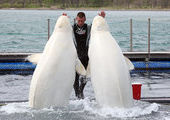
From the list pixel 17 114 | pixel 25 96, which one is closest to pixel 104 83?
pixel 17 114

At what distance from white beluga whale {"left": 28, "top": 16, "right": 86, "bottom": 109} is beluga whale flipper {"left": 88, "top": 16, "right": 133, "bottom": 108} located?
1.24 ft

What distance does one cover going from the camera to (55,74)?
883 centimetres

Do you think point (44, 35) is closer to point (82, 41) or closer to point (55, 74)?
point (82, 41)

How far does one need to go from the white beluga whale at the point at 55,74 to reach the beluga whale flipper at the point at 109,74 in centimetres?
38

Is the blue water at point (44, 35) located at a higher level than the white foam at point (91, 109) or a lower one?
lower

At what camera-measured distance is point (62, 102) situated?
894 centimetres

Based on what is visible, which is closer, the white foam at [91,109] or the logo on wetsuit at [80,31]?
the white foam at [91,109]

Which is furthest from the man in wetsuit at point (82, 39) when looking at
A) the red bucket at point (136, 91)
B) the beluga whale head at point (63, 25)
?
the red bucket at point (136, 91)

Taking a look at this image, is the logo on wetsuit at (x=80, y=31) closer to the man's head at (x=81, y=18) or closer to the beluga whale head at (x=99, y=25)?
the man's head at (x=81, y=18)

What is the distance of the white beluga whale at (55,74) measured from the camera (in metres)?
8.76

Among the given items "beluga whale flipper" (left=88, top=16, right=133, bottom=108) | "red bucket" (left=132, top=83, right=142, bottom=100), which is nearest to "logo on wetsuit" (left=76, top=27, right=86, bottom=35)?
"beluga whale flipper" (left=88, top=16, right=133, bottom=108)

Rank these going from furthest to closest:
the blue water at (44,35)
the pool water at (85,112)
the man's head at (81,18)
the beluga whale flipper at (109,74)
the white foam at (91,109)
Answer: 1. the blue water at (44,35)
2. the man's head at (81,18)
3. the beluga whale flipper at (109,74)
4. the white foam at (91,109)
5. the pool water at (85,112)

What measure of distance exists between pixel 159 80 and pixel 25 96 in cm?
429

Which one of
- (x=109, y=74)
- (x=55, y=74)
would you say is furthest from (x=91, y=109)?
(x=55, y=74)
